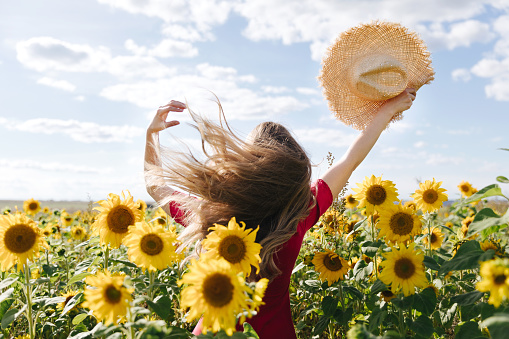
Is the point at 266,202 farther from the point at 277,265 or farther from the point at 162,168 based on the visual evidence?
the point at 162,168

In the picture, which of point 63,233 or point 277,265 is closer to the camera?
point 277,265

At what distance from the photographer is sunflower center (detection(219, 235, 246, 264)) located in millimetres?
1759

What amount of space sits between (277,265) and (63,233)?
462cm

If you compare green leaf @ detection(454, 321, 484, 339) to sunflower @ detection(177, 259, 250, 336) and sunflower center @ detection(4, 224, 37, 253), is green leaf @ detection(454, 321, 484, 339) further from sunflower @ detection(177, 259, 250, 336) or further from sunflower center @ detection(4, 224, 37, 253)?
sunflower center @ detection(4, 224, 37, 253)

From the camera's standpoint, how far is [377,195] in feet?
10.1

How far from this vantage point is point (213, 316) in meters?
1.48

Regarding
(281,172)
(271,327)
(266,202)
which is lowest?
(271,327)

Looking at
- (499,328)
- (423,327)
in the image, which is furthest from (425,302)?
(499,328)

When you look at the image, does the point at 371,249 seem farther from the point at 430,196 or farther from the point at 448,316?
the point at 430,196

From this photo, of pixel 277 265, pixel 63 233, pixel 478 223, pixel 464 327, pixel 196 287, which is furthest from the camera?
pixel 63 233

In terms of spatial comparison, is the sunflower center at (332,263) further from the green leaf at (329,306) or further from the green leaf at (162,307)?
the green leaf at (162,307)

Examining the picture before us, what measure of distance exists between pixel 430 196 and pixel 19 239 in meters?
2.98

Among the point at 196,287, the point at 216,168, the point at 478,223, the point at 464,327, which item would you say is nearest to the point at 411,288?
the point at 464,327

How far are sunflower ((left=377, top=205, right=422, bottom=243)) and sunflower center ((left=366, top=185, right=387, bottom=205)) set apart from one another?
17 cm
